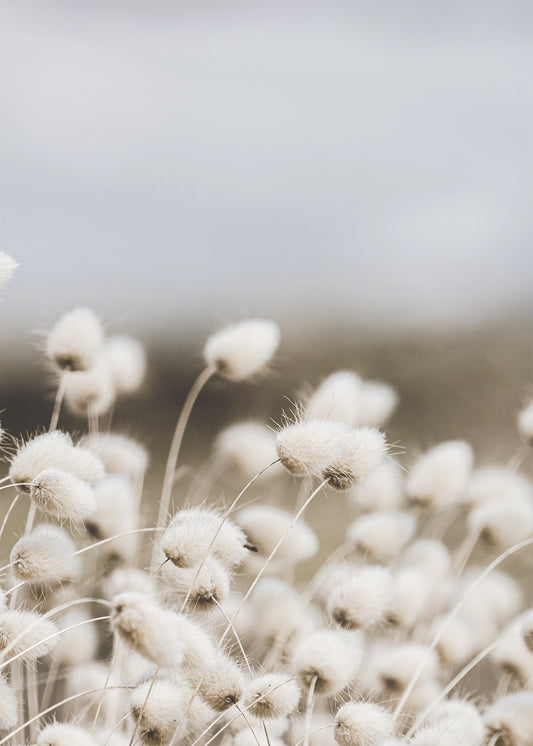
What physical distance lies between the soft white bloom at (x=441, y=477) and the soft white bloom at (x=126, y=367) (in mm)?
570

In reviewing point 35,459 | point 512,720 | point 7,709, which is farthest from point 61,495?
point 512,720

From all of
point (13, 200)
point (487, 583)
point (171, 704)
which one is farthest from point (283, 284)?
point (171, 704)

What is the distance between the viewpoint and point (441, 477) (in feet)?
4.21

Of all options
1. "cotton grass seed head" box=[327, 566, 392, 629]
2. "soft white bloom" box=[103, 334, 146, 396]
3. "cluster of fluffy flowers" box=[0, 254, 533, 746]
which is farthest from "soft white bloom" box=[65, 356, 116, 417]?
"cotton grass seed head" box=[327, 566, 392, 629]

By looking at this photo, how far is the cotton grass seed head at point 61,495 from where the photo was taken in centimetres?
81

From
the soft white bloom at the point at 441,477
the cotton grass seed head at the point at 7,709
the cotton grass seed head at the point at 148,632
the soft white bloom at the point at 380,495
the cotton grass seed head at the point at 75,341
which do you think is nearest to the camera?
the cotton grass seed head at the point at 148,632

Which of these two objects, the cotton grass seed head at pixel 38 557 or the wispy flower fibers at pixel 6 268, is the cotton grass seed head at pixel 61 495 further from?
the wispy flower fibers at pixel 6 268

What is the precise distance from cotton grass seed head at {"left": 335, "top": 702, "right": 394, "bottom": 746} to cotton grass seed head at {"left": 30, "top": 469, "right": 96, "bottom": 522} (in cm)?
34

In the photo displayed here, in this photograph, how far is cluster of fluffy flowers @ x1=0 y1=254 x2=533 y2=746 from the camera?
2.69ft

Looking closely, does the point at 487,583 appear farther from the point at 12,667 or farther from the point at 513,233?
the point at 513,233

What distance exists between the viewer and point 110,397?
1430 mm

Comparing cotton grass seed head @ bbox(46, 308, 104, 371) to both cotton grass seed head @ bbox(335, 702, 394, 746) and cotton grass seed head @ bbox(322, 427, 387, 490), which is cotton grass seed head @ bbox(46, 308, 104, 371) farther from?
cotton grass seed head @ bbox(335, 702, 394, 746)

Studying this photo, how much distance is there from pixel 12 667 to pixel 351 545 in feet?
1.86

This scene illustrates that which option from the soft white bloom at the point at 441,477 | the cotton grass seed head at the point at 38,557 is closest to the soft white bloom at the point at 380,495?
the soft white bloom at the point at 441,477
